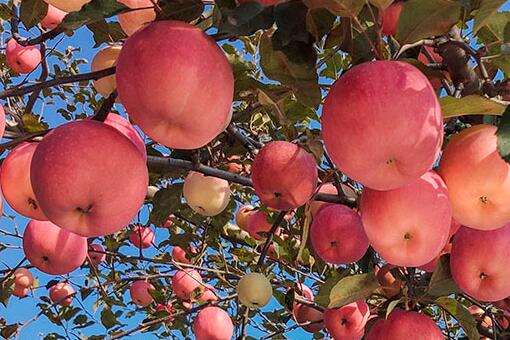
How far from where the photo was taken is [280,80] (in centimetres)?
110

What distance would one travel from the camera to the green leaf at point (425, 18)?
0.98 metres

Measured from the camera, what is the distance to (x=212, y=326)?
258 cm

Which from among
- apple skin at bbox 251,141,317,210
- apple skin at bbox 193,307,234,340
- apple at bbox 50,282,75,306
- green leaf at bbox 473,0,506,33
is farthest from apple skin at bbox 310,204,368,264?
apple at bbox 50,282,75,306

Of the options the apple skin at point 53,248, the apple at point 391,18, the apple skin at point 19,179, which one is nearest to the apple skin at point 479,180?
the apple at point 391,18

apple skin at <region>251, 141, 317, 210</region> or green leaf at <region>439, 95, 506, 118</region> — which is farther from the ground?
green leaf at <region>439, 95, 506, 118</region>

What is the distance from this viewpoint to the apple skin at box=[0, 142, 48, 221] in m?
1.21

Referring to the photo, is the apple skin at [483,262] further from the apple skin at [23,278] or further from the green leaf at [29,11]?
the apple skin at [23,278]

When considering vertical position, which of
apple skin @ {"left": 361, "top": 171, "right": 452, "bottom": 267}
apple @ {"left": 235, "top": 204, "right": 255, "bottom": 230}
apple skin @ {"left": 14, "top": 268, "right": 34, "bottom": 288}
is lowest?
apple skin @ {"left": 14, "top": 268, "right": 34, "bottom": 288}

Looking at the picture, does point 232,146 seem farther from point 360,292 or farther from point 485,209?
point 485,209

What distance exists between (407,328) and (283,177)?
0.49 metres

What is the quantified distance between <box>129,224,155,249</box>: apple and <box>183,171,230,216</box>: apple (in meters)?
1.18

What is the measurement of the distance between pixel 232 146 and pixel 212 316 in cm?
96

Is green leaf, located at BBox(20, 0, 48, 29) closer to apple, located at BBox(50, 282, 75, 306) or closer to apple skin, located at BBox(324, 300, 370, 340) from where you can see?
apple skin, located at BBox(324, 300, 370, 340)

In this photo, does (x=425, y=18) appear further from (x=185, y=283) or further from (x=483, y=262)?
(x=185, y=283)
